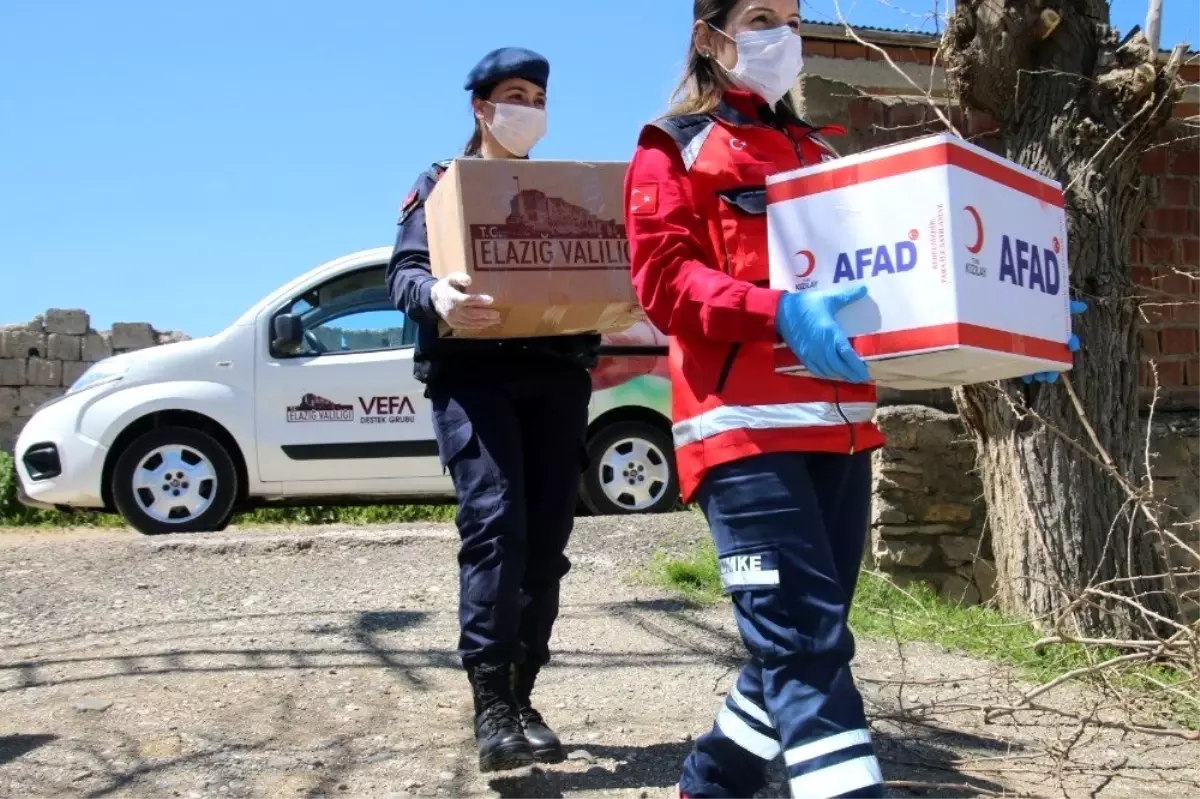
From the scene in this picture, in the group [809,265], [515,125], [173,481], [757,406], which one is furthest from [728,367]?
[173,481]

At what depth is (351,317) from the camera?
800 cm

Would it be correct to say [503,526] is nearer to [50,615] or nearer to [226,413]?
[50,615]

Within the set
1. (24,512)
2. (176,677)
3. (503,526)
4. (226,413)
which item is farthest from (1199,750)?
(24,512)

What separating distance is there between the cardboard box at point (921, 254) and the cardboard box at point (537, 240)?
0.81 meters

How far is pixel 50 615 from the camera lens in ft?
17.9

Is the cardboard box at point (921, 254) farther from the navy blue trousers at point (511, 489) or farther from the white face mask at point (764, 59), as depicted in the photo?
the navy blue trousers at point (511, 489)

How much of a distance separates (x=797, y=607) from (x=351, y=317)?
6.22m

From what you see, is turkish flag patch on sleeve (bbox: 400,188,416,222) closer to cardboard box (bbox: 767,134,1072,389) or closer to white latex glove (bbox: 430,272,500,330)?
white latex glove (bbox: 430,272,500,330)

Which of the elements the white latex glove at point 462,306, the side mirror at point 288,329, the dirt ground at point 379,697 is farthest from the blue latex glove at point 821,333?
the side mirror at point 288,329

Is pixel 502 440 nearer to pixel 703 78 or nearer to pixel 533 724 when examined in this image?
pixel 533 724

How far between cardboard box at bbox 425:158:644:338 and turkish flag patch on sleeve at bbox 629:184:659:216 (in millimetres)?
645

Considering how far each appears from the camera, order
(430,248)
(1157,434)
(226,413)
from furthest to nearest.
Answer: (226,413) < (1157,434) < (430,248)

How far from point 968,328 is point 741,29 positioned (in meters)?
0.82

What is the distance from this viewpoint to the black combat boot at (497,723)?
295 centimetres
